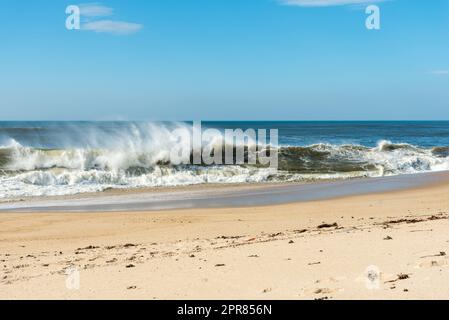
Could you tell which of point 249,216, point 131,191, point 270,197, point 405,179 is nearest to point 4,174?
point 131,191

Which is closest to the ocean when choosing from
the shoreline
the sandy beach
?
the shoreline

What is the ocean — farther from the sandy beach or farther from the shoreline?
the sandy beach

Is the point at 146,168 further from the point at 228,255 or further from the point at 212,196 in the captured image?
the point at 228,255

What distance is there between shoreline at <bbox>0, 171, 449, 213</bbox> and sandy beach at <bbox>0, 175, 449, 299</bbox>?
4.88ft

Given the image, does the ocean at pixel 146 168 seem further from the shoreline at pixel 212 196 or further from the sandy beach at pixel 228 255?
the sandy beach at pixel 228 255

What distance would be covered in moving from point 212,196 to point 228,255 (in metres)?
9.09

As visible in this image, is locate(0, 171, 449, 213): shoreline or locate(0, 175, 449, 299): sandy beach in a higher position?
locate(0, 175, 449, 299): sandy beach

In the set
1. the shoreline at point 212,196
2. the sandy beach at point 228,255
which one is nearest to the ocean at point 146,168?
the shoreline at point 212,196

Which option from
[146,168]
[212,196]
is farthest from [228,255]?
[146,168]

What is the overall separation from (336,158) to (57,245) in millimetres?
22261

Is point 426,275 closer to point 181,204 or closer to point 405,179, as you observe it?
point 181,204

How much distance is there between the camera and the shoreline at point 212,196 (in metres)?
14.3

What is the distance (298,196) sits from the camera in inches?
631

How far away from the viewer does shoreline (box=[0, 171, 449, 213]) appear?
561 inches
